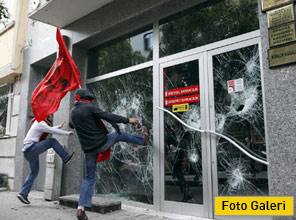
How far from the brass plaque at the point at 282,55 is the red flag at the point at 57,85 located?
10.9ft

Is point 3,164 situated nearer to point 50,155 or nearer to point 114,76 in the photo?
point 50,155

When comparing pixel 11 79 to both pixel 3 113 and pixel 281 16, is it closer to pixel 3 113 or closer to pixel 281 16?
pixel 3 113

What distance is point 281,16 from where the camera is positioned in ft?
10.9

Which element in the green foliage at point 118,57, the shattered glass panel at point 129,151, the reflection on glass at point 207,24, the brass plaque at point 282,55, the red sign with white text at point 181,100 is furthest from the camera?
the green foliage at point 118,57

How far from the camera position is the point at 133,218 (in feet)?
13.7

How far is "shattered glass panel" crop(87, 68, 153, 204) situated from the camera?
16.6 ft

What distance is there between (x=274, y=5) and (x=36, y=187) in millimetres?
6955

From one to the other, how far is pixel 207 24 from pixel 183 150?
2.11 meters

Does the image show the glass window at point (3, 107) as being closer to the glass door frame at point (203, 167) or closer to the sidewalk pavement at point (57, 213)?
the sidewalk pavement at point (57, 213)

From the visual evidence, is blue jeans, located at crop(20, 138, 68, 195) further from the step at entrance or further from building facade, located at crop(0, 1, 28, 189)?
building facade, located at crop(0, 1, 28, 189)

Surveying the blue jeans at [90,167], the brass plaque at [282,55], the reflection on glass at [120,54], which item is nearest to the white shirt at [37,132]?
the blue jeans at [90,167]

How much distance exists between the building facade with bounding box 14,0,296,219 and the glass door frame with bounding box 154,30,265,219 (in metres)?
0.02

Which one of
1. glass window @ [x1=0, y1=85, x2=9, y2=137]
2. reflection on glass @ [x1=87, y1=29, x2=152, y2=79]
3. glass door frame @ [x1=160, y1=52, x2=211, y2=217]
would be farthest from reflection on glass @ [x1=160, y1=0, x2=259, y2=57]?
glass window @ [x1=0, y1=85, x2=9, y2=137]

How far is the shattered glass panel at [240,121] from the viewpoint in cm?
374
